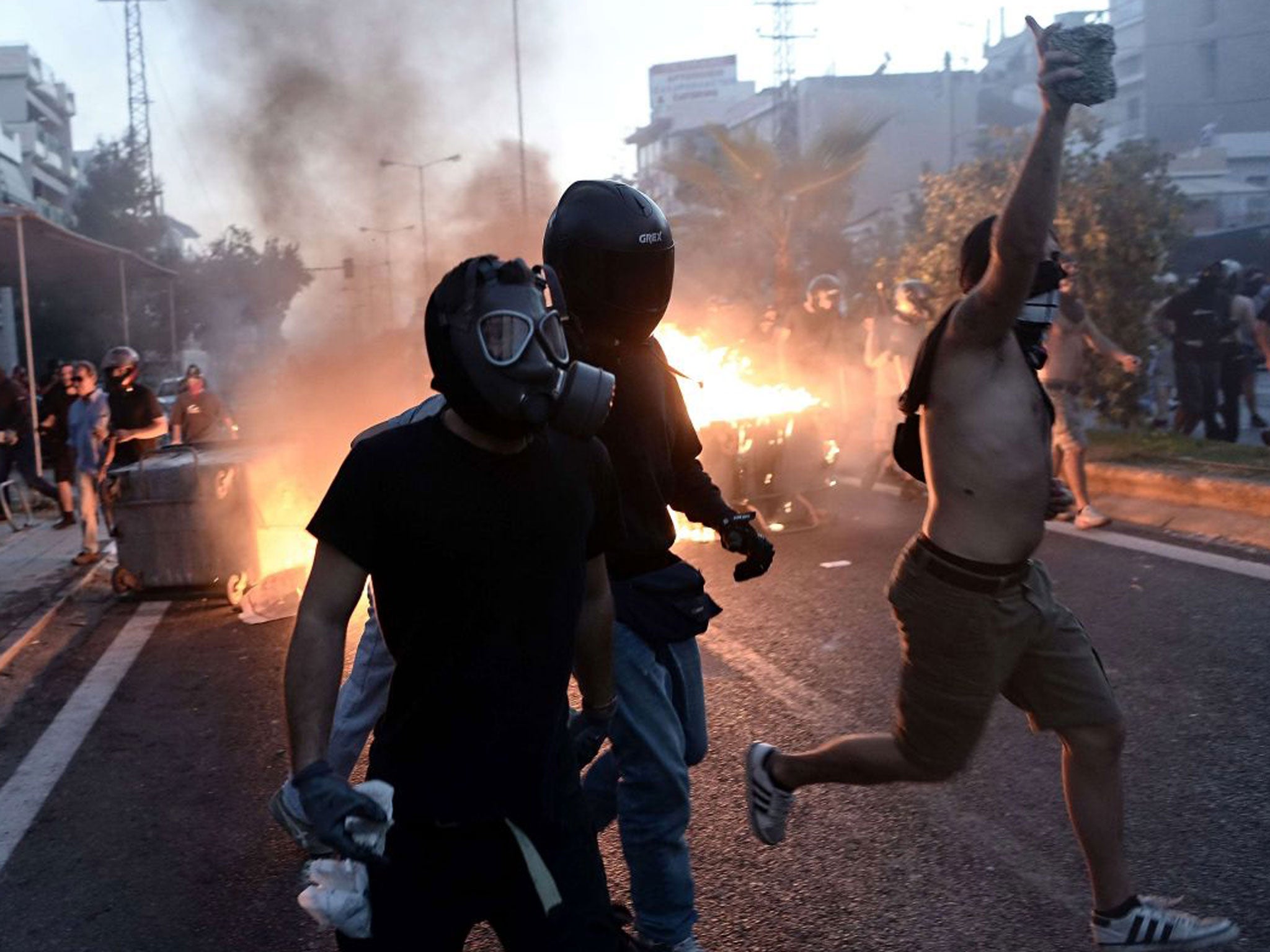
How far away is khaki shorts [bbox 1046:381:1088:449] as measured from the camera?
9.31 metres

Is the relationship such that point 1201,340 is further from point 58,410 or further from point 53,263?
point 53,263

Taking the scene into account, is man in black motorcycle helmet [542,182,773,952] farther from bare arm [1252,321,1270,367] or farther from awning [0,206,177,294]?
awning [0,206,177,294]

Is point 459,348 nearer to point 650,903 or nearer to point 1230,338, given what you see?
point 650,903

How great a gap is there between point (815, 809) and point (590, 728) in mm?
1939

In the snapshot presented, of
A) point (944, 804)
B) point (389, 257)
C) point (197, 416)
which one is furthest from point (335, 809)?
point (389, 257)

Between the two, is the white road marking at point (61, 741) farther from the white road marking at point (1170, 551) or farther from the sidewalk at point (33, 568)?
the white road marking at point (1170, 551)

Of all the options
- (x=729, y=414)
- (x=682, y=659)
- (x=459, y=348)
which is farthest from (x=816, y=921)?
(x=729, y=414)

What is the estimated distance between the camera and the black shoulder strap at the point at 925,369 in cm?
338

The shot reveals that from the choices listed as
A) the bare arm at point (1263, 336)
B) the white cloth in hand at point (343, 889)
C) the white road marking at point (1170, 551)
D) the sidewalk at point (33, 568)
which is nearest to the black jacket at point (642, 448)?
the white cloth in hand at point (343, 889)

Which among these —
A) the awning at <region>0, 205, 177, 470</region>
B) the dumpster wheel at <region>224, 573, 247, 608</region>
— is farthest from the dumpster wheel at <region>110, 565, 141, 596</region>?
the awning at <region>0, 205, 177, 470</region>

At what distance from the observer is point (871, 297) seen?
23.9 m

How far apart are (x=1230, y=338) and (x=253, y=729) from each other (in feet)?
37.8

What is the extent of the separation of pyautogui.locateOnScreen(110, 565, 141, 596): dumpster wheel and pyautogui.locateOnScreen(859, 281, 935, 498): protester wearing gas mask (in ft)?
18.3

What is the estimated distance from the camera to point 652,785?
3.29m
